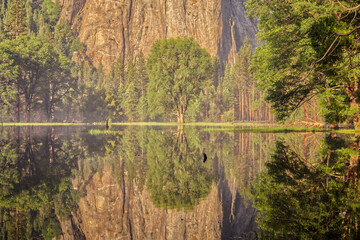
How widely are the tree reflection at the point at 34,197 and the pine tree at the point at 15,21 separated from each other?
4127 inches

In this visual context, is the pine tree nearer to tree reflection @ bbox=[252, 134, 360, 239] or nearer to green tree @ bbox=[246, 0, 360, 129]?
green tree @ bbox=[246, 0, 360, 129]

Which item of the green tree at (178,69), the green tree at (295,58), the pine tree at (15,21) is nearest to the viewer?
the green tree at (295,58)

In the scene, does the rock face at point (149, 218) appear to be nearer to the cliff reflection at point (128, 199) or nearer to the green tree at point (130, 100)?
the cliff reflection at point (128, 199)

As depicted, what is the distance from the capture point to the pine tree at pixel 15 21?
11150cm

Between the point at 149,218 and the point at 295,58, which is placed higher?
the point at 295,58

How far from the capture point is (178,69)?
7350 centimetres

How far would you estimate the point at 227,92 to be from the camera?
13538 centimetres

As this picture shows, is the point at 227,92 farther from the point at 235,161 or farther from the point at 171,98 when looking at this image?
the point at 235,161

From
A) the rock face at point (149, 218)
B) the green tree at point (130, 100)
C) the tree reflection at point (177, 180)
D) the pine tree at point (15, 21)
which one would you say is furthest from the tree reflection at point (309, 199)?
the pine tree at point (15, 21)

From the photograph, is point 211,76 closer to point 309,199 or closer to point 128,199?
point 128,199

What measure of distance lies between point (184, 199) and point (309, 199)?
3.65 metres

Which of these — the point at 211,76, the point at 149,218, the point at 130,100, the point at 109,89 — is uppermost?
the point at 109,89

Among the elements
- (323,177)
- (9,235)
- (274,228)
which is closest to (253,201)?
(274,228)

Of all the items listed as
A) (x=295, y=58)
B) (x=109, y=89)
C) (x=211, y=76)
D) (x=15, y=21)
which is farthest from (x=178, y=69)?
(x=109, y=89)
